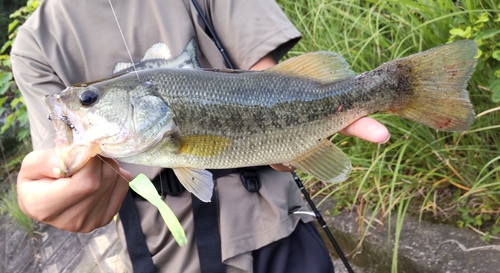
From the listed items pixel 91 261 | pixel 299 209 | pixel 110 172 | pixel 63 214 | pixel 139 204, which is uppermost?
pixel 110 172

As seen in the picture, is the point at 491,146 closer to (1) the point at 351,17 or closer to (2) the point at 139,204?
(1) the point at 351,17

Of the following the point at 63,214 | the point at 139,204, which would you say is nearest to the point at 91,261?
the point at 139,204

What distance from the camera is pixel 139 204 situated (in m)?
1.99

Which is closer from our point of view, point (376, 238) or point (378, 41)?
point (376, 238)

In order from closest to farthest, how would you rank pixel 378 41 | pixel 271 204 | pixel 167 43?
1. pixel 271 204
2. pixel 167 43
3. pixel 378 41

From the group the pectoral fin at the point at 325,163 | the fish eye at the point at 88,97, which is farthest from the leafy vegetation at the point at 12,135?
the pectoral fin at the point at 325,163

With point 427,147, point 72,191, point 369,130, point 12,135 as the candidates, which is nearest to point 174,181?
point 72,191

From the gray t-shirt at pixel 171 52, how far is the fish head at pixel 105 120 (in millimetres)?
484

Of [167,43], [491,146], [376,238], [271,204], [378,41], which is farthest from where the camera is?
[378,41]

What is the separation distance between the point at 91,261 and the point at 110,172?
7.57 ft

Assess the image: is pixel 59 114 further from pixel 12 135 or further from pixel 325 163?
pixel 12 135

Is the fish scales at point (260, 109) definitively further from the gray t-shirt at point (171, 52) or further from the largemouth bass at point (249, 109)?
the gray t-shirt at point (171, 52)

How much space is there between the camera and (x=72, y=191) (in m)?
1.45

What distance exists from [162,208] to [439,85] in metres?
1.06
